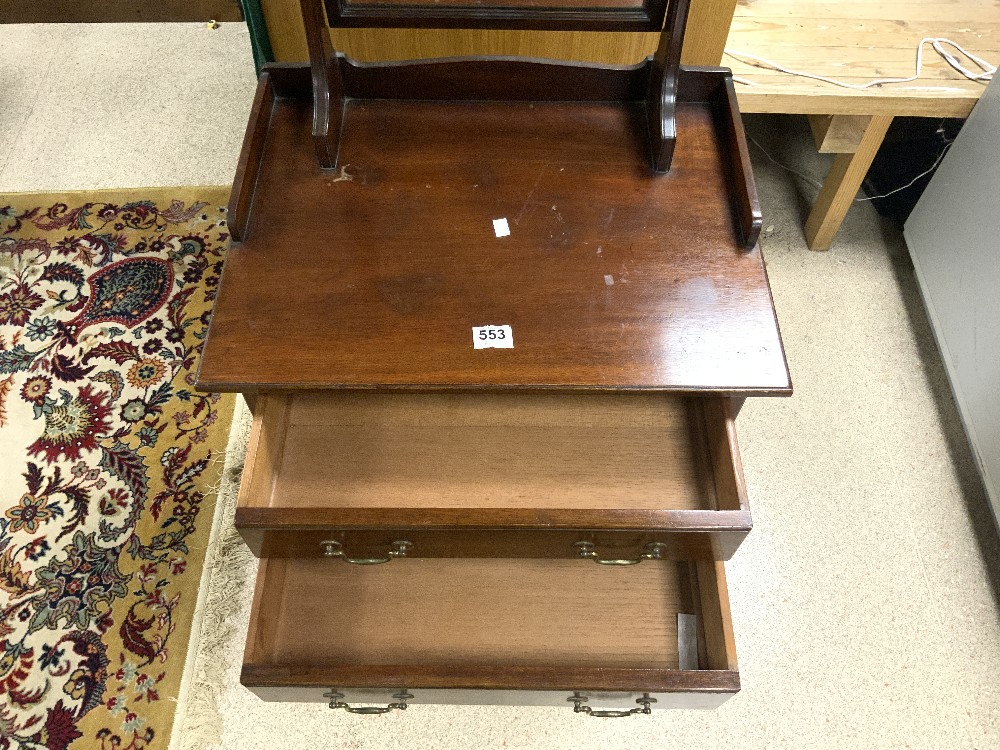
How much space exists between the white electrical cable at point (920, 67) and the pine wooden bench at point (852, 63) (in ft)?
0.03

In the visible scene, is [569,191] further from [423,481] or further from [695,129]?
[423,481]

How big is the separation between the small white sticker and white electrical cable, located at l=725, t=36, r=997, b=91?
80 cm

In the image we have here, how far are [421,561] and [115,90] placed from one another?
1539 millimetres

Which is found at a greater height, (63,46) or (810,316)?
(63,46)

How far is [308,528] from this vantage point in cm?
84

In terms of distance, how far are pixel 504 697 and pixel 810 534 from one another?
2.16ft

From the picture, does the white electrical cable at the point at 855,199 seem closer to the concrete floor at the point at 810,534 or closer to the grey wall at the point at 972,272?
the concrete floor at the point at 810,534

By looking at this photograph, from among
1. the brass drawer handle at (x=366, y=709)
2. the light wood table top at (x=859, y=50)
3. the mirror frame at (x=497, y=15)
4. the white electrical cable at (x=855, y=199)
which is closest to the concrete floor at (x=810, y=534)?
the white electrical cable at (x=855, y=199)

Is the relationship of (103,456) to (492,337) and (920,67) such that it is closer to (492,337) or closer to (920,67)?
(492,337)

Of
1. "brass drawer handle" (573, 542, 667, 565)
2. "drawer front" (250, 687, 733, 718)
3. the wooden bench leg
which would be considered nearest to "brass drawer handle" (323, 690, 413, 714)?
"drawer front" (250, 687, 733, 718)

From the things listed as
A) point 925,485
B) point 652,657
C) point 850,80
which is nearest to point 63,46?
point 850,80

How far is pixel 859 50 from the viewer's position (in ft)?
4.59

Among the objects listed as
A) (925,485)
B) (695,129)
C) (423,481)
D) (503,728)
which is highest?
(695,129)

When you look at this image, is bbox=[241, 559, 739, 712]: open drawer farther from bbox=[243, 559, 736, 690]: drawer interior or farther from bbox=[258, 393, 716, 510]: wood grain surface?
bbox=[258, 393, 716, 510]: wood grain surface
